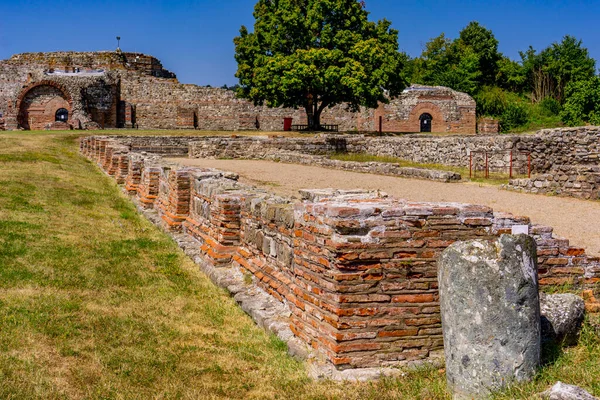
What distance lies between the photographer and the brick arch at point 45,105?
40.5 m

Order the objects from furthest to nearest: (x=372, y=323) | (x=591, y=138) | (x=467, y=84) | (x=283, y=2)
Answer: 1. (x=467, y=84)
2. (x=283, y=2)
3. (x=591, y=138)
4. (x=372, y=323)

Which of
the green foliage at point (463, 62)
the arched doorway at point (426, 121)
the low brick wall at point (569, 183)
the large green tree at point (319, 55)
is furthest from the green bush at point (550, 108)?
the low brick wall at point (569, 183)

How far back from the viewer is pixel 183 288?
244 inches

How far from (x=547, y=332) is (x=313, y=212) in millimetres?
1759

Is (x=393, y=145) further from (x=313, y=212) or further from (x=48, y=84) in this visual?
(x=48, y=84)

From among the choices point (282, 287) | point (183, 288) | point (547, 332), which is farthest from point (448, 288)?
point (183, 288)

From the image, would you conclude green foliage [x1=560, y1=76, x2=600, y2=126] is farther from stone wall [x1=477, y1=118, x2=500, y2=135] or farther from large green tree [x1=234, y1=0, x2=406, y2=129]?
large green tree [x1=234, y1=0, x2=406, y2=129]

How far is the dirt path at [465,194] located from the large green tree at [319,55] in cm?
1148

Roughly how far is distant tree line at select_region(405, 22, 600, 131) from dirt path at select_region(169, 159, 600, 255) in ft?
90.8

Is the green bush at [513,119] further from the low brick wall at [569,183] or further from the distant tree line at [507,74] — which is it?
the low brick wall at [569,183]

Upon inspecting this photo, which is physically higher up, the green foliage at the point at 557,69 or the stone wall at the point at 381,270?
the green foliage at the point at 557,69

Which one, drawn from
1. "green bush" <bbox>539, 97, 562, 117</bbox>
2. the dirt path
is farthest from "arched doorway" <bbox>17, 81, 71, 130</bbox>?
"green bush" <bbox>539, 97, 562, 117</bbox>

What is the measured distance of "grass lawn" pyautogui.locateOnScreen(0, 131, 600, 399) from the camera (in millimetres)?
3719

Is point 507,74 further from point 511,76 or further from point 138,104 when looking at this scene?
point 138,104
